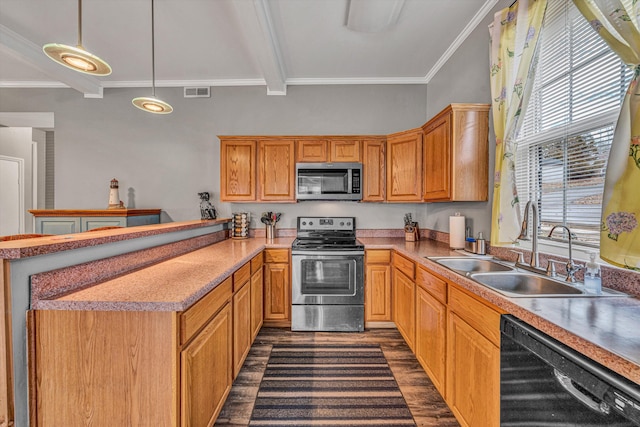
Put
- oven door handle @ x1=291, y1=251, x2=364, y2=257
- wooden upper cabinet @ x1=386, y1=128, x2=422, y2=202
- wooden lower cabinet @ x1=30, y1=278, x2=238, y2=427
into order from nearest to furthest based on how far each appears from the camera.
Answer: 1. wooden lower cabinet @ x1=30, y1=278, x2=238, y2=427
2. oven door handle @ x1=291, y1=251, x2=364, y2=257
3. wooden upper cabinet @ x1=386, y1=128, x2=422, y2=202

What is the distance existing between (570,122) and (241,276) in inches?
90.4

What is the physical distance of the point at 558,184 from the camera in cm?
170

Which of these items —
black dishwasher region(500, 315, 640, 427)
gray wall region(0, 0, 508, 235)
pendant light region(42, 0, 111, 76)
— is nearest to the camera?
black dishwasher region(500, 315, 640, 427)

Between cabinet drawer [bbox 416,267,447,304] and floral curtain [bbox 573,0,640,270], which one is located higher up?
floral curtain [bbox 573,0,640,270]

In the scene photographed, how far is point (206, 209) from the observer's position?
358 centimetres

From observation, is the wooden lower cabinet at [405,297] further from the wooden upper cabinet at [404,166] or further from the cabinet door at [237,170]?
the cabinet door at [237,170]

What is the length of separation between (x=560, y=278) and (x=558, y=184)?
0.58m

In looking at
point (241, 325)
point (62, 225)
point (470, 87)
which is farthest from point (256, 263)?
point (470, 87)

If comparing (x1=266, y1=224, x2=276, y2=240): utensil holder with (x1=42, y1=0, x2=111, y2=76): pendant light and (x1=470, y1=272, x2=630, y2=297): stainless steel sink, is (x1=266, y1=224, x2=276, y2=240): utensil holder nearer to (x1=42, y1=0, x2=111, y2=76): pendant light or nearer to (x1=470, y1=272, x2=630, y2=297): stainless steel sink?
(x1=42, y1=0, x2=111, y2=76): pendant light

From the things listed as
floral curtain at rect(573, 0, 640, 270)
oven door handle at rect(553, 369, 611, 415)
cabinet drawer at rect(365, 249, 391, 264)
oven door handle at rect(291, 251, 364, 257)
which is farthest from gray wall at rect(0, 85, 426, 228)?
oven door handle at rect(553, 369, 611, 415)

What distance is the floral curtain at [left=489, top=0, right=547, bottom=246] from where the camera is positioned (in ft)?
5.71

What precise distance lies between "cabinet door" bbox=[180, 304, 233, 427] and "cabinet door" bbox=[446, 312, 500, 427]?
135 cm

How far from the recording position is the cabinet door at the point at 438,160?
239cm

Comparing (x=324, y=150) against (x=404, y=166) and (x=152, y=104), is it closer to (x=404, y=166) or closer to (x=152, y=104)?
(x=404, y=166)
